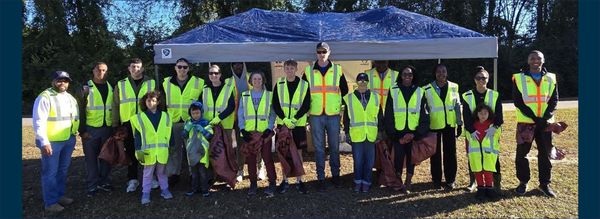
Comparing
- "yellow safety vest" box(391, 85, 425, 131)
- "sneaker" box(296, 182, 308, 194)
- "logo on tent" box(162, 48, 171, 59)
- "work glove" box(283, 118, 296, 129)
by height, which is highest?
"logo on tent" box(162, 48, 171, 59)

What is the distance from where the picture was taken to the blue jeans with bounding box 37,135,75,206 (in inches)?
176

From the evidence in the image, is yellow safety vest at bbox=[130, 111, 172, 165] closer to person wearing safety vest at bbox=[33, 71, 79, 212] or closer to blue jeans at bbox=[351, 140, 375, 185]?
person wearing safety vest at bbox=[33, 71, 79, 212]

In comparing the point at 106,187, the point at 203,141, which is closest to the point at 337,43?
the point at 203,141

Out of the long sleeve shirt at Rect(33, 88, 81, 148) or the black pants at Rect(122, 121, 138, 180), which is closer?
the long sleeve shirt at Rect(33, 88, 81, 148)

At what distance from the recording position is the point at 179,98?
17.0 feet

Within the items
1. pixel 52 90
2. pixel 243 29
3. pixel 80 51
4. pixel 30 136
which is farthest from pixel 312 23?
pixel 80 51

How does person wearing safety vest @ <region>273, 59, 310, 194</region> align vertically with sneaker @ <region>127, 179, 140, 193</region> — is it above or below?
above

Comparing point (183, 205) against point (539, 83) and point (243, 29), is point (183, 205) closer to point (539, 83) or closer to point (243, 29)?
point (243, 29)

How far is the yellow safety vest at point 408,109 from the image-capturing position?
484 centimetres

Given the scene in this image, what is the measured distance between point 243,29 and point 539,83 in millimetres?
4324

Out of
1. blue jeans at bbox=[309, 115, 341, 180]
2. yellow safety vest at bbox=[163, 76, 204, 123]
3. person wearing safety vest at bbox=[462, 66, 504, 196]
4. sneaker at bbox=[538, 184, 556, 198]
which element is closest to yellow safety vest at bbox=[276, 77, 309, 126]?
blue jeans at bbox=[309, 115, 341, 180]

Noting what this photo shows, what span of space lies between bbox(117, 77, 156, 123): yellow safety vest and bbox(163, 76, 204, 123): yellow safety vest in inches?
9.9

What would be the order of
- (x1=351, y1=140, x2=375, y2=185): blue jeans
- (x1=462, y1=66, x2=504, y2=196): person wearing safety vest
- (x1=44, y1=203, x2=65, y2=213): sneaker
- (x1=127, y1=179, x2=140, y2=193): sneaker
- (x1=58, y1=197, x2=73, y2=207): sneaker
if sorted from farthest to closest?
1. (x1=127, y1=179, x2=140, y2=193): sneaker
2. (x1=351, y1=140, x2=375, y2=185): blue jeans
3. (x1=58, y1=197, x2=73, y2=207): sneaker
4. (x1=462, y1=66, x2=504, y2=196): person wearing safety vest
5. (x1=44, y1=203, x2=65, y2=213): sneaker

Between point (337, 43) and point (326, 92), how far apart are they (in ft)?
2.57
